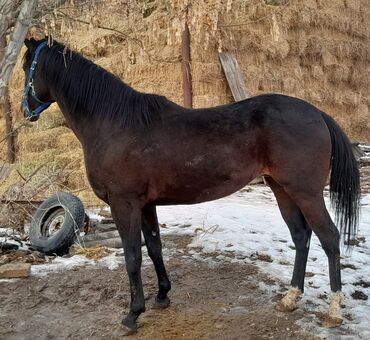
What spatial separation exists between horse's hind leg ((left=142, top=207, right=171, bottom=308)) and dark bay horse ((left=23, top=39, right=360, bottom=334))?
119mm

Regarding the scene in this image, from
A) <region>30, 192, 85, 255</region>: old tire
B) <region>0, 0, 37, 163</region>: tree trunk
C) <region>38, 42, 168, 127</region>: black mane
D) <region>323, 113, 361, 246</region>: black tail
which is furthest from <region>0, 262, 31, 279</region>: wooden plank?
<region>323, 113, 361, 246</region>: black tail

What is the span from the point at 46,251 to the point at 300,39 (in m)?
7.89

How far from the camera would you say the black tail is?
11.0 ft

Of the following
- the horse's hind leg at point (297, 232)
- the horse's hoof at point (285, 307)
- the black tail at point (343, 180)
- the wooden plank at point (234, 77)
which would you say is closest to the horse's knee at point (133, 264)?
the horse's hoof at point (285, 307)

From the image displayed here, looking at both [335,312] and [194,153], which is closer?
[335,312]

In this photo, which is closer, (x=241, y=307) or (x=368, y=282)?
(x=241, y=307)

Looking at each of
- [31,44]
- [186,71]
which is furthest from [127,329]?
[186,71]

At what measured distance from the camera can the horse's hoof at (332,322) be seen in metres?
3.05

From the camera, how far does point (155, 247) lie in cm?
358

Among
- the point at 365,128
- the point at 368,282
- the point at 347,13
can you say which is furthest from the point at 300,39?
the point at 368,282

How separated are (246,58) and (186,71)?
153 centimetres

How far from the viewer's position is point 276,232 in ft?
17.3

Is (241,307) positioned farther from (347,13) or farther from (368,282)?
(347,13)

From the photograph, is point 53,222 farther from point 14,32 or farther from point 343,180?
point 343,180
